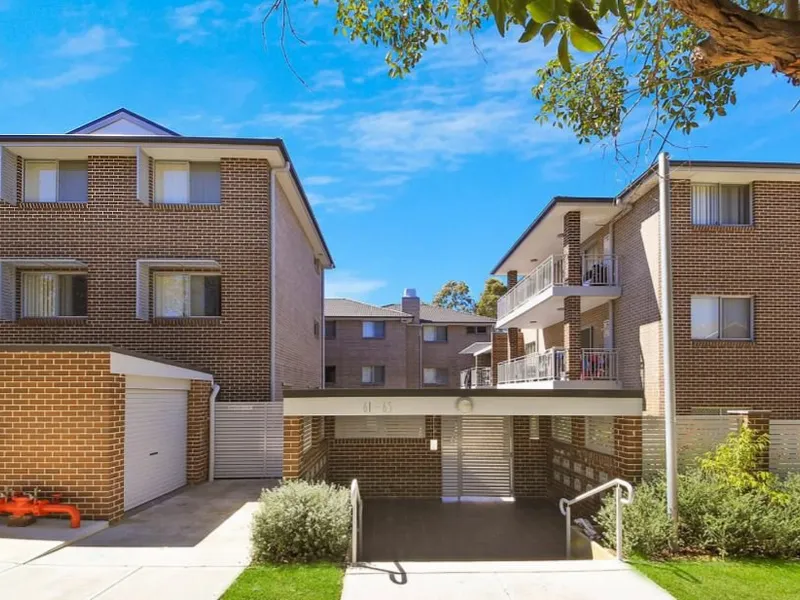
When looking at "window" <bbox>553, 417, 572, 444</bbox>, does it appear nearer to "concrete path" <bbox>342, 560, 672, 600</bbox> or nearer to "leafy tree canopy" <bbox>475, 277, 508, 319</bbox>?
"concrete path" <bbox>342, 560, 672, 600</bbox>

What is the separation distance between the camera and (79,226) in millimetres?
15328

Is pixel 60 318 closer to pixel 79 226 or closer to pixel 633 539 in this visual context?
pixel 79 226

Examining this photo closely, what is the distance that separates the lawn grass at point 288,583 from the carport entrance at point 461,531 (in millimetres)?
2030

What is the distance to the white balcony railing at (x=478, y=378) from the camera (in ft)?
91.1

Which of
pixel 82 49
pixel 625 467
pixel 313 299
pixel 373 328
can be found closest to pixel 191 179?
pixel 82 49

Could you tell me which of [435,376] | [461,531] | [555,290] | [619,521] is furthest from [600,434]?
[435,376]

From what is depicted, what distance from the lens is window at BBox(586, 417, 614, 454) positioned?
10774mm

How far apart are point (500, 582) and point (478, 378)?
23.5 metres

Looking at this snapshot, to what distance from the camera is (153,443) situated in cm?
1131

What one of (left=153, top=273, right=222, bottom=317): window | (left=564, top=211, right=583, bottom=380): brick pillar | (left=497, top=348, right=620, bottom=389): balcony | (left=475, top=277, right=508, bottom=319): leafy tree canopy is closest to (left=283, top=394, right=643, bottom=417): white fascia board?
(left=153, top=273, right=222, bottom=317): window

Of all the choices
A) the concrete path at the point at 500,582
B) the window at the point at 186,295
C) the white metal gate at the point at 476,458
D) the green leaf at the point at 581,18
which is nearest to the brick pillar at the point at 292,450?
the concrete path at the point at 500,582

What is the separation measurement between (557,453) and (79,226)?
12.6 meters

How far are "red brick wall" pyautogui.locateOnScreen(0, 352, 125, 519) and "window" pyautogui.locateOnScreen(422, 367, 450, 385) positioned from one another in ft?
95.4

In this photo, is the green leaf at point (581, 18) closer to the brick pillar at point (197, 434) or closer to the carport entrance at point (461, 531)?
the carport entrance at point (461, 531)
